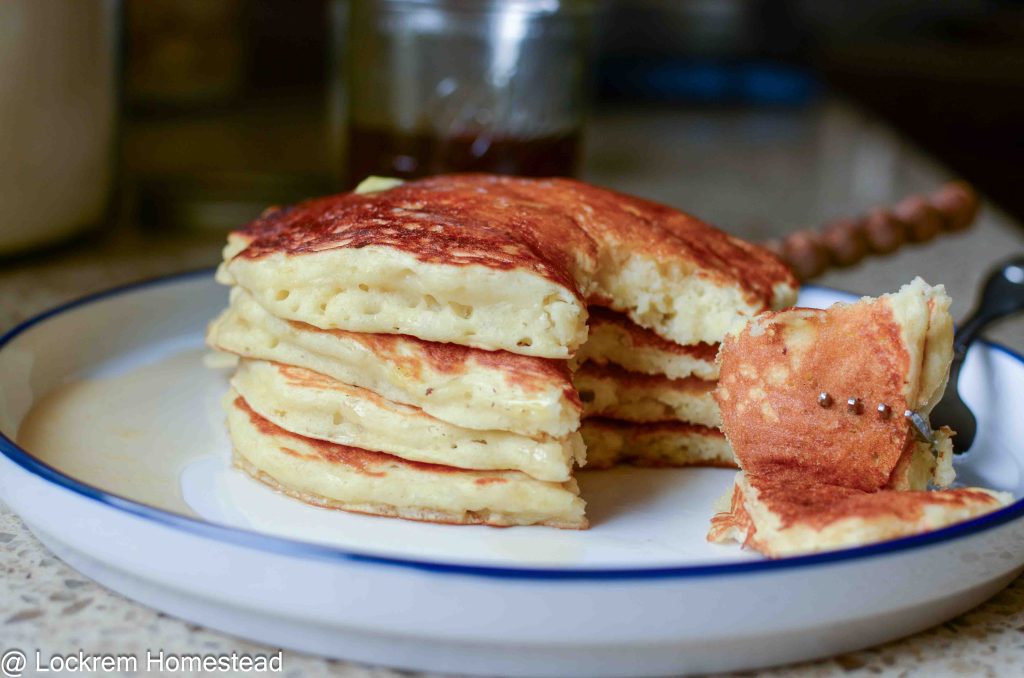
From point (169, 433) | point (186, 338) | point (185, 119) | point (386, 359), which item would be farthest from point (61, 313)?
point (185, 119)

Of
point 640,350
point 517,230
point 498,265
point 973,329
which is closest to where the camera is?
point 498,265

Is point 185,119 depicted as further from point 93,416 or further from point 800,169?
point 93,416

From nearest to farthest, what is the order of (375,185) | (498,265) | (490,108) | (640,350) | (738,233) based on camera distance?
(498,265) → (640,350) → (375,185) → (490,108) → (738,233)

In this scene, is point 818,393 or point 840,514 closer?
point 840,514

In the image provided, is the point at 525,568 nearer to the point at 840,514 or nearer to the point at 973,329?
the point at 840,514

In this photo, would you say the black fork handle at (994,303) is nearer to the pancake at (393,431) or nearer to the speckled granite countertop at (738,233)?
the speckled granite countertop at (738,233)

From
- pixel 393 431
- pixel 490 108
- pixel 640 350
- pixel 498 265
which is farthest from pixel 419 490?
pixel 490 108
